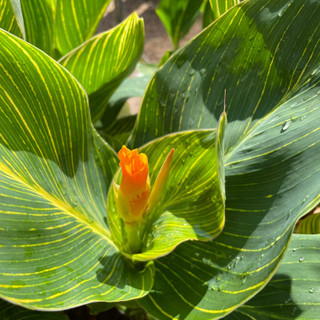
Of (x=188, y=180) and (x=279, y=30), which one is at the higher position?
(x=279, y=30)

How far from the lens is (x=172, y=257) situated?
1.68ft

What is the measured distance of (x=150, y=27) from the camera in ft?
5.93

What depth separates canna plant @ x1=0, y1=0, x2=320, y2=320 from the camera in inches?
16.4

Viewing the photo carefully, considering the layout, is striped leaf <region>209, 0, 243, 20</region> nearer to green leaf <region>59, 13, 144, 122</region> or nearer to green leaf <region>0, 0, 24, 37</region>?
green leaf <region>59, 13, 144, 122</region>

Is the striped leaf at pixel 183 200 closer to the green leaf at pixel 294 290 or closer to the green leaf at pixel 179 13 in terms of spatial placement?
the green leaf at pixel 294 290

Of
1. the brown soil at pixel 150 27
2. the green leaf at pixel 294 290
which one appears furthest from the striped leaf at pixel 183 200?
the brown soil at pixel 150 27

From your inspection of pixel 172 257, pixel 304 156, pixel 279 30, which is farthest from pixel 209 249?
pixel 279 30

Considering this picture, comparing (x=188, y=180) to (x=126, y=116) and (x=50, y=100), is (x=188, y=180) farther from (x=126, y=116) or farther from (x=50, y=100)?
(x=126, y=116)

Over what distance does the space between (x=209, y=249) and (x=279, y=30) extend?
0.89ft

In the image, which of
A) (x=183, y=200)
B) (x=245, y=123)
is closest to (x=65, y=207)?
(x=183, y=200)

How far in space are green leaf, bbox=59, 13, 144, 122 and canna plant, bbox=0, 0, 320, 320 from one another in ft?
0.33

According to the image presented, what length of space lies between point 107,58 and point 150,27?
4.12ft

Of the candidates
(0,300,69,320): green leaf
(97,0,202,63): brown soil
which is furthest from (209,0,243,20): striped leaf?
(97,0,202,63): brown soil

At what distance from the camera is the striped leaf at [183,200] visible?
45 cm
